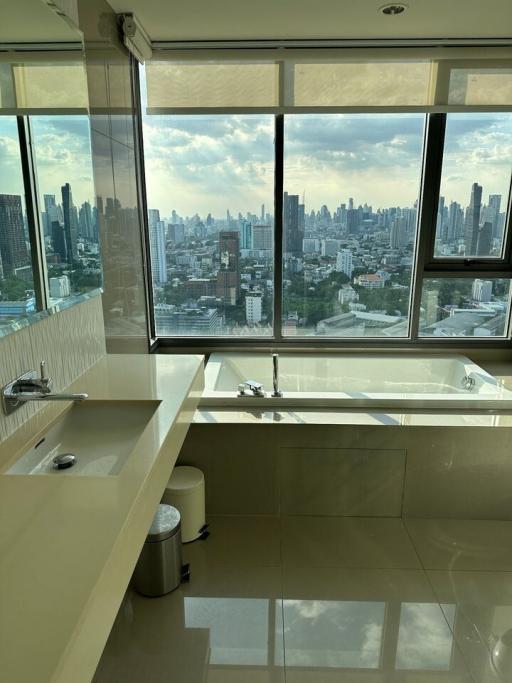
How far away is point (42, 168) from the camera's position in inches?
60.2

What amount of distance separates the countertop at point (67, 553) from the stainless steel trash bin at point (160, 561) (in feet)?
2.58

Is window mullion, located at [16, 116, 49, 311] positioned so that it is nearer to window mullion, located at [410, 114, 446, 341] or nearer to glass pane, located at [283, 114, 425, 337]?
glass pane, located at [283, 114, 425, 337]

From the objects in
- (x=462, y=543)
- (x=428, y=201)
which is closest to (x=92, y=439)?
(x=462, y=543)

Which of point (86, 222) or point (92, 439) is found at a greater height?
point (86, 222)

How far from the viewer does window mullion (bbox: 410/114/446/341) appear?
3.28 m

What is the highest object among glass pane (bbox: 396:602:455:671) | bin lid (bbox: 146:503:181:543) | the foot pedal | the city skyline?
the city skyline

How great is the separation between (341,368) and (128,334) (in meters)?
1.52

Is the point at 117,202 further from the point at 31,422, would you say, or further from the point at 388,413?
the point at 388,413

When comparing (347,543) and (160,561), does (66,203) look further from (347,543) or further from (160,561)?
(347,543)

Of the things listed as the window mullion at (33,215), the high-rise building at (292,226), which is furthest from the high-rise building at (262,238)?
the window mullion at (33,215)

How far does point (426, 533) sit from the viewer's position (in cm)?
246

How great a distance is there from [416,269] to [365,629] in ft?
7.85

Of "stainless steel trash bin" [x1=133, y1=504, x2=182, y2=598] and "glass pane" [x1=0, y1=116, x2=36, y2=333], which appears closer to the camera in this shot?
"glass pane" [x1=0, y1=116, x2=36, y2=333]

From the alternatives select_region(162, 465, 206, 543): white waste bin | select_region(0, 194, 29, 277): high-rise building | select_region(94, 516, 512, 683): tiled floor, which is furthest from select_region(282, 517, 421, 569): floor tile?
select_region(0, 194, 29, 277): high-rise building
